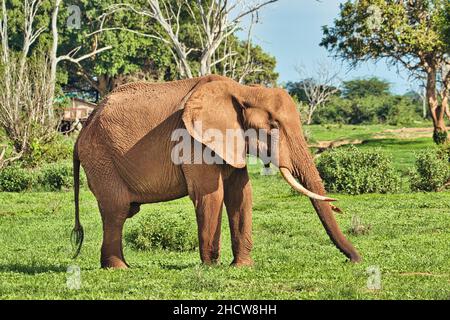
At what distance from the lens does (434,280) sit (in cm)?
1028

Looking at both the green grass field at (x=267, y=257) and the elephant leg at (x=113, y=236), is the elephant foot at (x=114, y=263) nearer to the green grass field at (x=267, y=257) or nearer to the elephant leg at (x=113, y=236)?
the elephant leg at (x=113, y=236)

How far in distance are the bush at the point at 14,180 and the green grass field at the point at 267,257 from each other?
1.82m

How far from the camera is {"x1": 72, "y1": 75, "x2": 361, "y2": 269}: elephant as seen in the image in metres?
11.0

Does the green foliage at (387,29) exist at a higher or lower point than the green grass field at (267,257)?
higher

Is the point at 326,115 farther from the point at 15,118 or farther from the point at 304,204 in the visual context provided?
the point at 304,204

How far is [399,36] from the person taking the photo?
134 feet

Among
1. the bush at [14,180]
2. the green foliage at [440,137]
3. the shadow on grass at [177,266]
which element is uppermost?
the green foliage at [440,137]

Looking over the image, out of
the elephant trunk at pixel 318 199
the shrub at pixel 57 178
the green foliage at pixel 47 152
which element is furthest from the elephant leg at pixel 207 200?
the green foliage at pixel 47 152

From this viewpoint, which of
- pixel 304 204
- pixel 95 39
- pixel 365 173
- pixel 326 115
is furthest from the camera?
pixel 326 115

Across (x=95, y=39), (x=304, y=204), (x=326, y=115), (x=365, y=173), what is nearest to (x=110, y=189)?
(x=304, y=204)

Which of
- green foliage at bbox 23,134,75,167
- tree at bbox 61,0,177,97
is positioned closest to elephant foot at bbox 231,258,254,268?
green foliage at bbox 23,134,75,167

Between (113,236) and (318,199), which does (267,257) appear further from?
(318,199)

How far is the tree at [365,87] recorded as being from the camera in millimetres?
105062

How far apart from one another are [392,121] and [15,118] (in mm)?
44325
